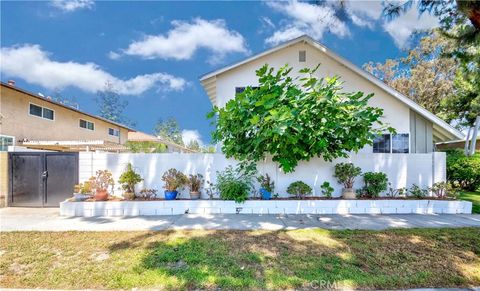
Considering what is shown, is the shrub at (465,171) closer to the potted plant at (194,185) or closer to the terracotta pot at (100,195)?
the potted plant at (194,185)

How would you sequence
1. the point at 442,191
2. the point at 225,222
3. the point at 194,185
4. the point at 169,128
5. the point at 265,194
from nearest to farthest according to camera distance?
the point at 225,222 → the point at 265,194 → the point at 194,185 → the point at 442,191 → the point at 169,128

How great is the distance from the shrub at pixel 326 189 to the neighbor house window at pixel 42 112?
1607 centimetres

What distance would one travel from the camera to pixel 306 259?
4.22 metres

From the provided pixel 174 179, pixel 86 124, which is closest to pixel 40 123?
pixel 86 124

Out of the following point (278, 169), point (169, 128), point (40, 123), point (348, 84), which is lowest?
point (278, 169)

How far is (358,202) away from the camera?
7.97 m

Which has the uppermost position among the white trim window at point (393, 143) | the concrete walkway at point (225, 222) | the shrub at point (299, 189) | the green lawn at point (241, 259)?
the white trim window at point (393, 143)

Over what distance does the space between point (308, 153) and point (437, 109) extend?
1878cm

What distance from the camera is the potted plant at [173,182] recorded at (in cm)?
804

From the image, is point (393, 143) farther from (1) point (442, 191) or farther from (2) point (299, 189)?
(2) point (299, 189)

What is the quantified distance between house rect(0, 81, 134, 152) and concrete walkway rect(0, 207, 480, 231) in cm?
345

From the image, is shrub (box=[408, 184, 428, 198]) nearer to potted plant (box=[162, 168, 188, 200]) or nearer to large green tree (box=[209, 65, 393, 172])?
large green tree (box=[209, 65, 393, 172])

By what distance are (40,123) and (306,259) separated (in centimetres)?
1689

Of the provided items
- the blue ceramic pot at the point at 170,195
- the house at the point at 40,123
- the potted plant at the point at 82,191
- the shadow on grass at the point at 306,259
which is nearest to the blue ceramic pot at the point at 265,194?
the shadow on grass at the point at 306,259
